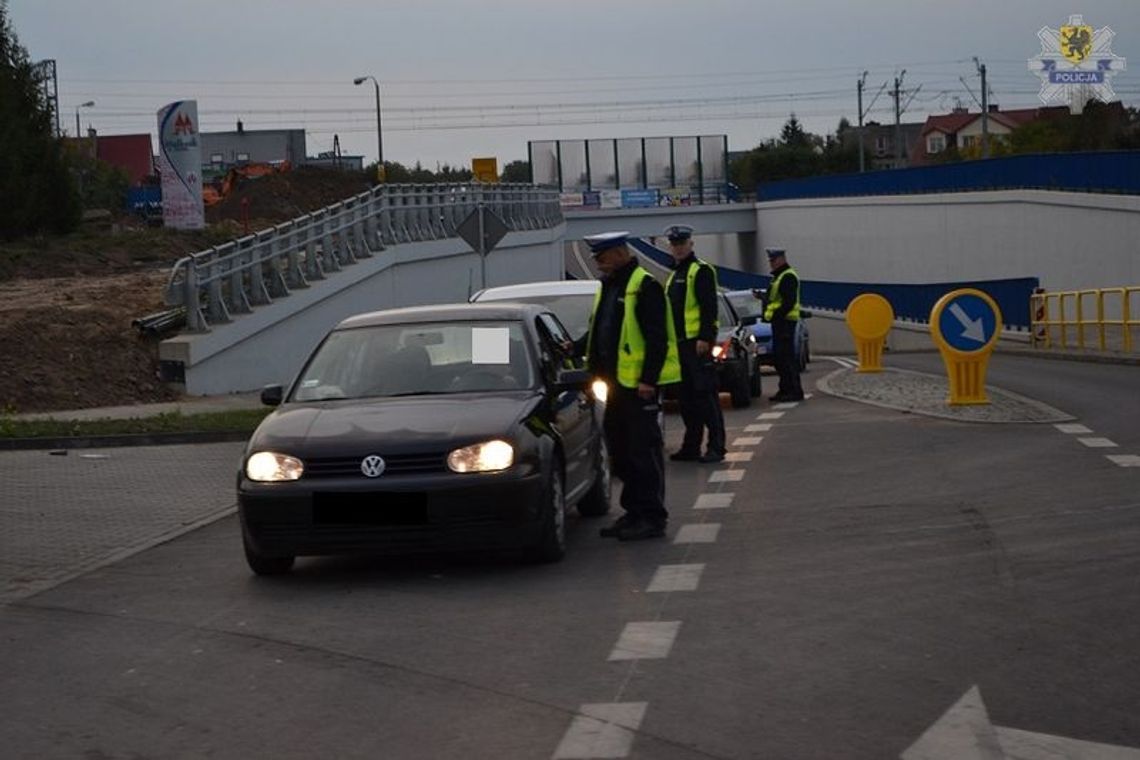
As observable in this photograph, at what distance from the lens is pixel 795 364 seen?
22.7 m

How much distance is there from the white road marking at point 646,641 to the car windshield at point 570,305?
966 centimetres

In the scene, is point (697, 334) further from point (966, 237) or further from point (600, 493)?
point (966, 237)

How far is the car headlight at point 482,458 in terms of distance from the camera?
33.9ft

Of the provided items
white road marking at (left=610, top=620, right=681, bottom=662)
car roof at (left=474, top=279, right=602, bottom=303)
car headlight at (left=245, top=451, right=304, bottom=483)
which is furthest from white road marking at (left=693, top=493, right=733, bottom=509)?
car roof at (left=474, top=279, right=602, bottom=303)

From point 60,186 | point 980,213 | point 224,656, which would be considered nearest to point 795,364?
point 224,656

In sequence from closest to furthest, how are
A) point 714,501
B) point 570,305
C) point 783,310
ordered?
point 714,501, point 570,305, point 783,310

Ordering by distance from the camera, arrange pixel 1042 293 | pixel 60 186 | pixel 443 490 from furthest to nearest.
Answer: pixel 60 186 → pixel 1042 293 → pixel 443 490

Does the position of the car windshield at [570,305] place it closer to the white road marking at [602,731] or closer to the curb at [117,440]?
the curb at [117,440]

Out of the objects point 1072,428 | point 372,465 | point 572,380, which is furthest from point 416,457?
point 1072,428

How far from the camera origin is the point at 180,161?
49.3 metres

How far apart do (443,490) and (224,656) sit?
1933mm

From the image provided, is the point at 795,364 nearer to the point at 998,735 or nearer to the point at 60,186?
the point at 998,735

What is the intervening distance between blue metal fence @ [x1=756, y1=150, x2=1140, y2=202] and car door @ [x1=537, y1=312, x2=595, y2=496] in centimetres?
3247

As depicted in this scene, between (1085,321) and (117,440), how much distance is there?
25916 mm
